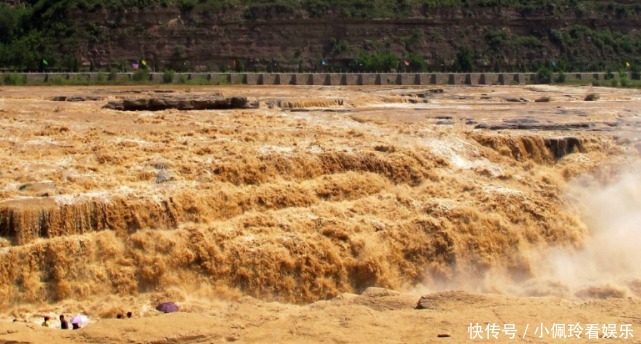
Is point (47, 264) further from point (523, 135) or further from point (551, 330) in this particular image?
point (523, 135)

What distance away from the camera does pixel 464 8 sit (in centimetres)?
6619

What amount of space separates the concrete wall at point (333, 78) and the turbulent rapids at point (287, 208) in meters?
27.5

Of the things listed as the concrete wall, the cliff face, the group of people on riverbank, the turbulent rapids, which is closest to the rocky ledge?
the turbulent rapids

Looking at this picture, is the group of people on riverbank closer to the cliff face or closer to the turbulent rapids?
the turbulent rapids

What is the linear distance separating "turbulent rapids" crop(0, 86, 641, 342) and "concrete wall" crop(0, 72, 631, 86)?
2747cm

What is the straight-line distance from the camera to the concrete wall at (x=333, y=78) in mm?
50531

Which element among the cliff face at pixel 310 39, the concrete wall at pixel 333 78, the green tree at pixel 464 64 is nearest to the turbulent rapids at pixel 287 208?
the concrete wall at pixel 333 78

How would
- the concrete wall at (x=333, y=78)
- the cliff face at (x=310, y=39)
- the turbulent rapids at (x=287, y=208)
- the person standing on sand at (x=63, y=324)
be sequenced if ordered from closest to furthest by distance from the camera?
the person standing on sand at (x=63, y=324), the turbulent rapids at (x=287, y=208), the concrete wall at (x=333, y=78), the cliff face at (x=310, y=39)

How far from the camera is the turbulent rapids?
14.8m

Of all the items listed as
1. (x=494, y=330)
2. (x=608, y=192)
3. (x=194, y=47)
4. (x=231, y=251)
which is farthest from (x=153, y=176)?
(x=194, y=47)

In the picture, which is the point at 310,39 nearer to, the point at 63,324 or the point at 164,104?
the point at 164,104

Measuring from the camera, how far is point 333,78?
5384cm

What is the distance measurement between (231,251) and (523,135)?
9.28 m

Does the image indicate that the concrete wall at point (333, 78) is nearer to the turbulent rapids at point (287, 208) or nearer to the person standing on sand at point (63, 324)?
the turbulent rapids at point (287, 208)
